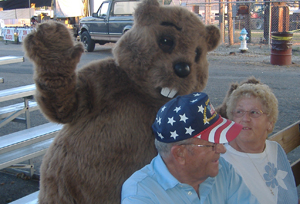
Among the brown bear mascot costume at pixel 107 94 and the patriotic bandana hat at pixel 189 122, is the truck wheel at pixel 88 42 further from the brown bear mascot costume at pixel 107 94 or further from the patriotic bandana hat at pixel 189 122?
the patriotic bandana hat at pixel 189 122

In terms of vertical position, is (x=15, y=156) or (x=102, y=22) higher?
(x=102, y=22)

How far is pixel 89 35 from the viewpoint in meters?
14.5

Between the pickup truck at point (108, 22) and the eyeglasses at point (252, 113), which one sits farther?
the pickup truck at point (108, 22)

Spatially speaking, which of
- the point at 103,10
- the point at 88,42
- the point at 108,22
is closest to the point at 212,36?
the point at 108,22

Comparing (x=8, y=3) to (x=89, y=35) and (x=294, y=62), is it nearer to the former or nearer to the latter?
(x=89, y=35)

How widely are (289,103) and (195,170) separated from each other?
5.37m

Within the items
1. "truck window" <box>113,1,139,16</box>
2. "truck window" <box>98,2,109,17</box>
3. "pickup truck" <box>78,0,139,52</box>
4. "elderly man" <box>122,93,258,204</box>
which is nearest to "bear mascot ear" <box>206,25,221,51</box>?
"elderly man" <box>122,93,258,204</box>

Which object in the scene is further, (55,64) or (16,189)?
(16,189)

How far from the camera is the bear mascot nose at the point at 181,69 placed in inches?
80.4

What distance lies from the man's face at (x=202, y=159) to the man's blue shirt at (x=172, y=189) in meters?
0.08

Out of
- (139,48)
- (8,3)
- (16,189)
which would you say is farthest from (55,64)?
(8,3)

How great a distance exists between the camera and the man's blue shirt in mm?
1578

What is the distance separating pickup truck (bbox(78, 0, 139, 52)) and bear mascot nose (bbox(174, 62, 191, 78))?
10288 millimetres

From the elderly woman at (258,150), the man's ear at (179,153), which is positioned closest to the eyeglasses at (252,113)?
the elderly woman at (258,150)
